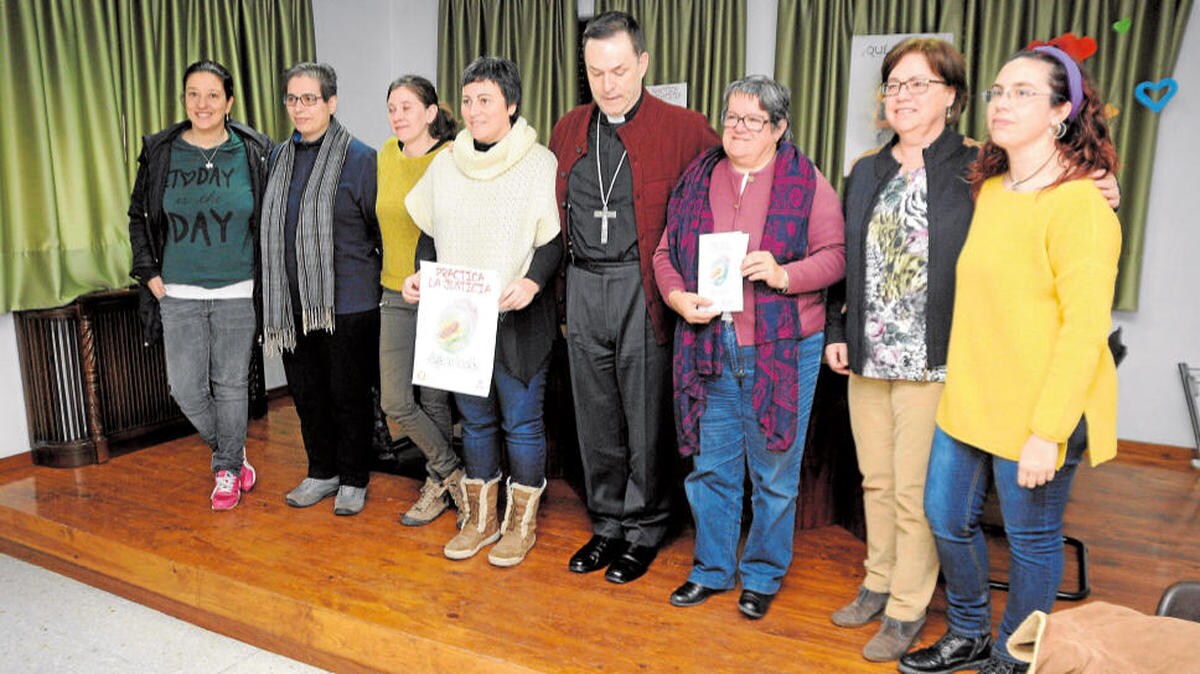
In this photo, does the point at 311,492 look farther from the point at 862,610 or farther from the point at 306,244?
the point at 862,610

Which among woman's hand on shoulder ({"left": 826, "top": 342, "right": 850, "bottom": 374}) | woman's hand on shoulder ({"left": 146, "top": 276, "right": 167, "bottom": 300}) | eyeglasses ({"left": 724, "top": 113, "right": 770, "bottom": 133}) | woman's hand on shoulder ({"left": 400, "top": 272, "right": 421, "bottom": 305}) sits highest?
Answer: eyeglasses ({"left": 724, "top": 113, "right": 770, "bottom": 133})

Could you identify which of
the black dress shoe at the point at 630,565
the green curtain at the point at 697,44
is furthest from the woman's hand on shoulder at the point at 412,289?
the green curtain at the point at 697,44

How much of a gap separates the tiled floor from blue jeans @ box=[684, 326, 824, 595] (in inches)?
45.1

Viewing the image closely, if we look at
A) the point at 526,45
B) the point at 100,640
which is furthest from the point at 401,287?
the point at 526,45

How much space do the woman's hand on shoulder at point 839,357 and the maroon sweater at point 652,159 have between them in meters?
0.46

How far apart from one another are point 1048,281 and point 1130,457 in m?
2.77

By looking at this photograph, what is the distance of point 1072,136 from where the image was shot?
1637 mm

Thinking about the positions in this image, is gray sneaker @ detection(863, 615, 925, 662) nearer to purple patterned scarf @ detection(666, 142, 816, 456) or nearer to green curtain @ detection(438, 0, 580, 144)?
purple patterned scarf @ detection(666, 142, 816, 456)

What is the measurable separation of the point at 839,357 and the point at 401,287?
1.39 metres

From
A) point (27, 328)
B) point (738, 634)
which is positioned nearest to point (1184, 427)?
point (738, 634)

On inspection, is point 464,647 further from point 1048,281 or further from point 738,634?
point 1048,281

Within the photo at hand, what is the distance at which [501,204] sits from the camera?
7.48 feet

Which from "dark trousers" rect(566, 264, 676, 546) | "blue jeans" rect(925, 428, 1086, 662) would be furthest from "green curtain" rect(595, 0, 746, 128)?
"blue jeans" rect(925, 428, 1086, 662)

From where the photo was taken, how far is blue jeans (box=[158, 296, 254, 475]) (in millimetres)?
2871
